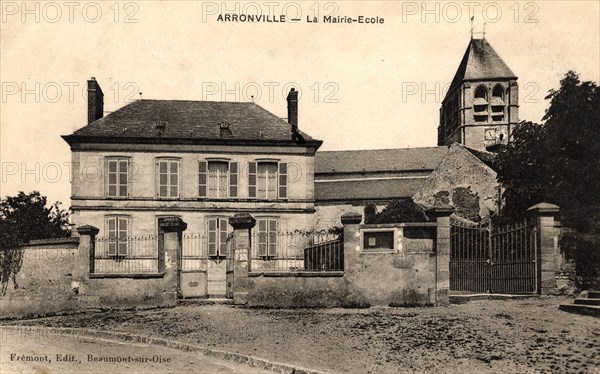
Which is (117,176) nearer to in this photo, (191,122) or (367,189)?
(191,122)

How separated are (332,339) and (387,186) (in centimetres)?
2967

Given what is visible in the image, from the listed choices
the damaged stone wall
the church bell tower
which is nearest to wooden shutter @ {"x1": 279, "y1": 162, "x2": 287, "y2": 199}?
the damaged stone wall

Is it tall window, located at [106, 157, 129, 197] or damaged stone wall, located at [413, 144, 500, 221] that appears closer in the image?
tall window, located at [106, 157, 129, 197]

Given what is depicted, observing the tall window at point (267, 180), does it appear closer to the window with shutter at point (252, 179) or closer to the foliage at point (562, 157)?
the window with shutter at point (252, 179)

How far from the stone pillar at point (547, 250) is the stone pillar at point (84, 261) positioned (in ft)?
33.1

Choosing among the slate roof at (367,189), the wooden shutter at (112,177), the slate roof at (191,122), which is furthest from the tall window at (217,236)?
the slate roof at (367,189)

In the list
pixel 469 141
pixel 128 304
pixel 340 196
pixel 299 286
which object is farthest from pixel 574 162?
pixel 469 141

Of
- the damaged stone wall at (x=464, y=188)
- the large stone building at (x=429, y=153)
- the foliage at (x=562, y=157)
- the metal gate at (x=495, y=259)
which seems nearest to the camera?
the metal gate at (x=495, y=259)

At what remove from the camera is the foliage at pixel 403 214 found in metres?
23.6

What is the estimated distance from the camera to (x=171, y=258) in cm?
1288

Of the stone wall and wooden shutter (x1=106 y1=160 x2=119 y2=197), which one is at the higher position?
wooden shutter (x1=106 y1=160 x2=119 y2=197)

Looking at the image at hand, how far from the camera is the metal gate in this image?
12.6 meters

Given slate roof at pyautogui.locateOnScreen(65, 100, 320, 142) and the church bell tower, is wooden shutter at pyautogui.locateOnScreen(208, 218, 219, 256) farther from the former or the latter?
the church bell tower

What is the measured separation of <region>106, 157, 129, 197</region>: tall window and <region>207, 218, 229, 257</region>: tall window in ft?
12.7
